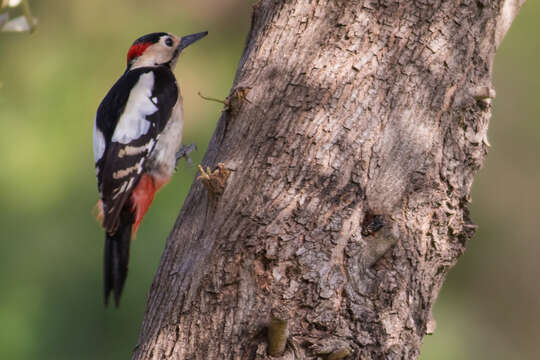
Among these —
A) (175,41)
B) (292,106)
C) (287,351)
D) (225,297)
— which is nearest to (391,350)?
(287,351)

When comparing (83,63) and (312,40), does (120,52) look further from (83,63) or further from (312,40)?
(312,40)

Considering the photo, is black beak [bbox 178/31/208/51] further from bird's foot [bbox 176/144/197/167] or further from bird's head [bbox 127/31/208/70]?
bird's foot [bbox 176/144/197/167]

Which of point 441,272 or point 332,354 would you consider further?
point 441,272

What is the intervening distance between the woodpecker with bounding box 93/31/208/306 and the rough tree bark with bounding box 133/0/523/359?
0.77 m

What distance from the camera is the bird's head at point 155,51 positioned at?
3.79m

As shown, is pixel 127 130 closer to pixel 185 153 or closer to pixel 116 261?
pixel 185 153

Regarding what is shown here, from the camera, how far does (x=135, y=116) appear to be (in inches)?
130

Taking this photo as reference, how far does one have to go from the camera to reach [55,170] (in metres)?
5.41

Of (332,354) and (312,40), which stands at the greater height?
(312,40)

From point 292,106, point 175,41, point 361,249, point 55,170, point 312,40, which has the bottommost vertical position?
point 55,170

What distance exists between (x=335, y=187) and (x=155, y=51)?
2.04 meters

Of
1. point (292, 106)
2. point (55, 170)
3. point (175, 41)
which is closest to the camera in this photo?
point (292, 106)

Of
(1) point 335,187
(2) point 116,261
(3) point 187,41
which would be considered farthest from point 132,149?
(1) point 335,187

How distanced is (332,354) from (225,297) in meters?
0.36
